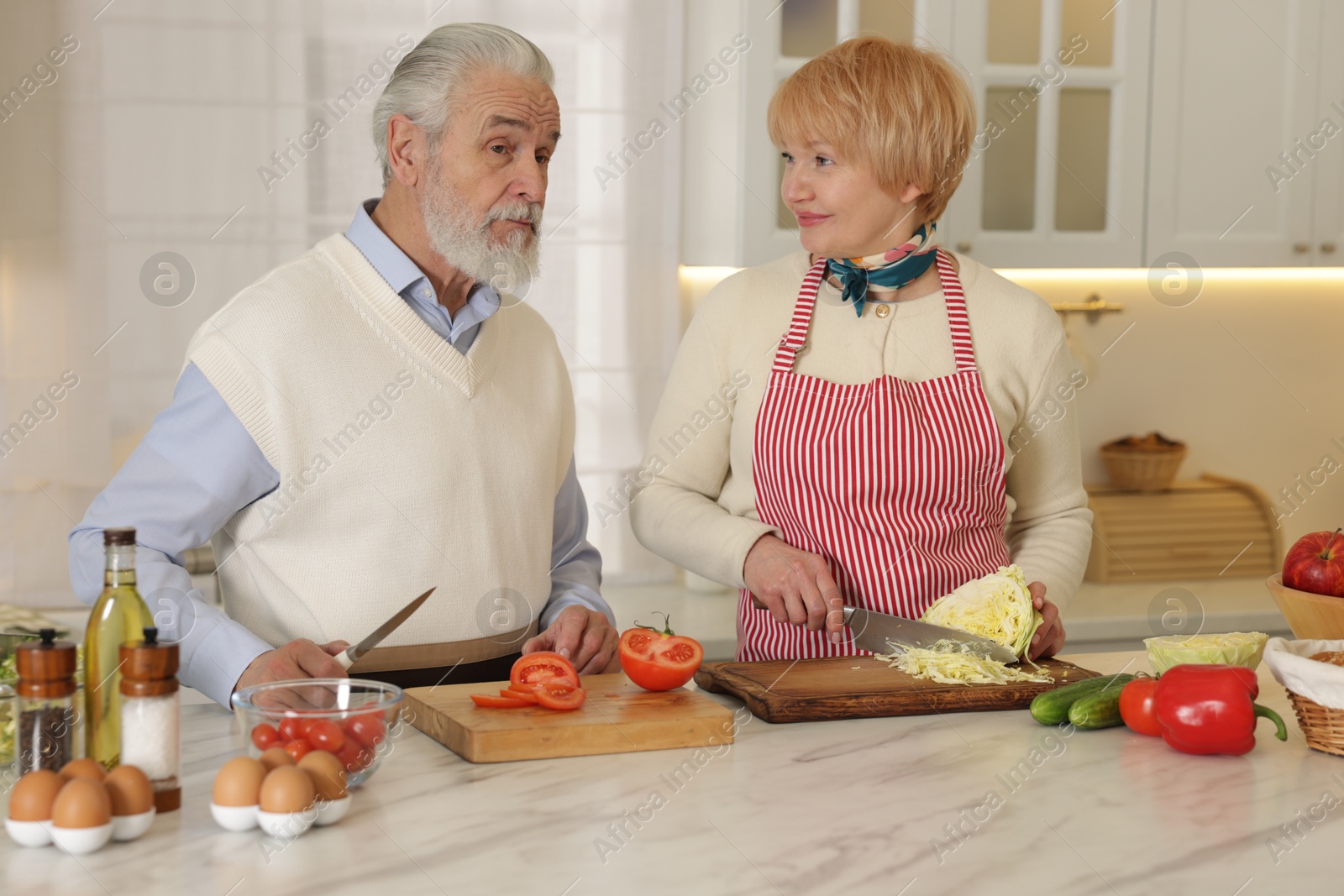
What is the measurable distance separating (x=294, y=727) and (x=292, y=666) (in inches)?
11.2

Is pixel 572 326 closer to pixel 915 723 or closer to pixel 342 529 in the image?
pixel 342 529

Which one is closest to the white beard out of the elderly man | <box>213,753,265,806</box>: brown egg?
the elderly man

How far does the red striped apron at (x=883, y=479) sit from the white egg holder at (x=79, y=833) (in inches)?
40.7

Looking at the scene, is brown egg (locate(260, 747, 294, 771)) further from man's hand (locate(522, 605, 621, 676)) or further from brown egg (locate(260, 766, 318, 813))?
man's hand (locate(522, 605, 621, 676))

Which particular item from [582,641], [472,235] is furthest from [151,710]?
[472,235]

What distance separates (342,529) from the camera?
1.62 meters

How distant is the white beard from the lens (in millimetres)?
1690

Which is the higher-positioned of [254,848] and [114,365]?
[114,365]

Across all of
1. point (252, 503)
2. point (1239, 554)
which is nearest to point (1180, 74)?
point (1239, 554)

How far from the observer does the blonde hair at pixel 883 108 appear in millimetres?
1874

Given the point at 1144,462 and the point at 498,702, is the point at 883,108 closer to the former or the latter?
the point at 498,702

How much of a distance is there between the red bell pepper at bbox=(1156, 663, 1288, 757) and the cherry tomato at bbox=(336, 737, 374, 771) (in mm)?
831

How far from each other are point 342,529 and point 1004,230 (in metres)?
2.32

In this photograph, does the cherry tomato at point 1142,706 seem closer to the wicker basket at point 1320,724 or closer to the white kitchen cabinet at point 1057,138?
the wicker basket at point 1320,724
